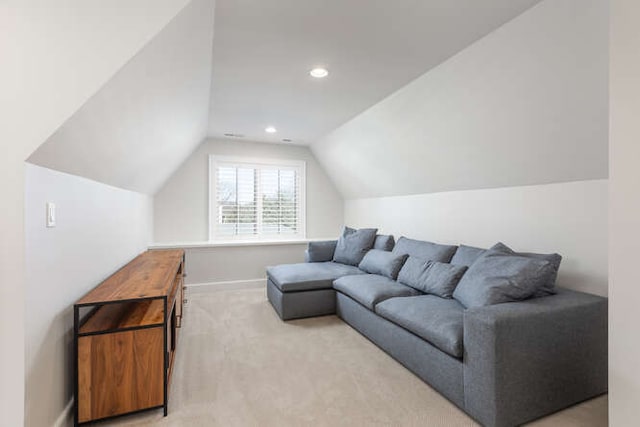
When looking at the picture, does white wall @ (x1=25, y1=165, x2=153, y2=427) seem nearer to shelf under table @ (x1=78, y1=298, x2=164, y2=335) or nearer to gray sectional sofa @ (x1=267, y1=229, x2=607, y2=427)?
shelf under table @ (x1=78, y1=298, x2=164, y2=335)

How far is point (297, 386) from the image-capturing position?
7.12 ft

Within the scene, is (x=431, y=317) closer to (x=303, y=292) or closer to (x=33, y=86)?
(x=303, y=292)

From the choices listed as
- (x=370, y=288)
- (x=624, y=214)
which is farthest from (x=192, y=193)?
(x=624, y=214)

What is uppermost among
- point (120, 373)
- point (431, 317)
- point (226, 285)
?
point (431, 317)

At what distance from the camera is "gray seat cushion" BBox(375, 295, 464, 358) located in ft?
6.36

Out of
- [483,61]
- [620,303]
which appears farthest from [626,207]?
[483,61]

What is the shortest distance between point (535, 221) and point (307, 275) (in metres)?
2.34

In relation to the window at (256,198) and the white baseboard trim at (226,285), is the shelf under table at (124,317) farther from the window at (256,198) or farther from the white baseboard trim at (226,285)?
the window at (256,198)

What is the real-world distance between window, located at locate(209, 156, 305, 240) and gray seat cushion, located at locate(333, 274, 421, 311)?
85.7 inches

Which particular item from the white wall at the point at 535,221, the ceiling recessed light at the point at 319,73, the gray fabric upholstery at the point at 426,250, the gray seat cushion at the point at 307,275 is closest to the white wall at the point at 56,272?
the gray seat cushion at the point at 307,275

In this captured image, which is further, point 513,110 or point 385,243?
point 385,243

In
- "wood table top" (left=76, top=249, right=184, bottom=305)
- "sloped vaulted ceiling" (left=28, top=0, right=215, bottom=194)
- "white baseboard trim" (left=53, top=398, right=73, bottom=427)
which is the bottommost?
"white baseboard trim" (left=53, top=398, right=73, bottom=427)

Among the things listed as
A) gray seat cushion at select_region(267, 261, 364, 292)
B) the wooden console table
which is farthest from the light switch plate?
gray seat cushion at select_region(267, 261, 364, 292)

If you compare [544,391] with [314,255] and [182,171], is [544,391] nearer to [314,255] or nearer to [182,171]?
[314,255]
